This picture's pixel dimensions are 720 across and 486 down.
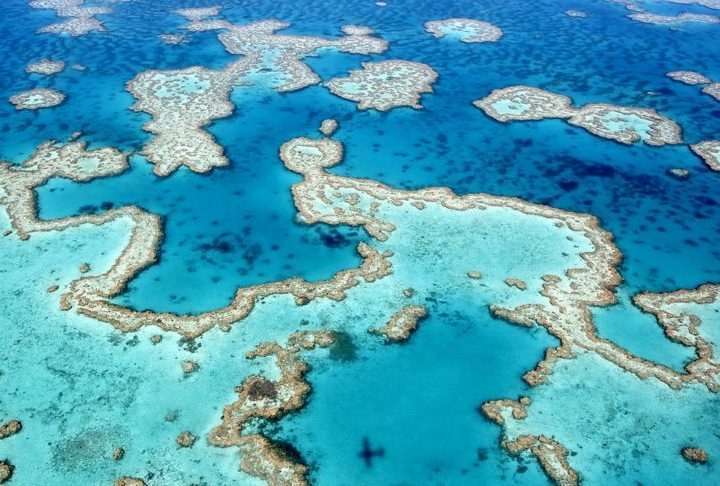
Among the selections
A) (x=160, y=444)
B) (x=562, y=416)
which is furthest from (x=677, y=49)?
(x=160, y=444)

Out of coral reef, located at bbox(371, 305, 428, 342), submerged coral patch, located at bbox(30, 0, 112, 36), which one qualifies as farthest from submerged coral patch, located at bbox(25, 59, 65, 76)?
coral reef, located at bbox(371, 305, 428, 342)

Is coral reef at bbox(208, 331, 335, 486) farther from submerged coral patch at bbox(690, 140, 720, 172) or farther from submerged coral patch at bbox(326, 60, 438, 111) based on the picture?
submerged coral patch at bbox(690, 140, 720, 172)

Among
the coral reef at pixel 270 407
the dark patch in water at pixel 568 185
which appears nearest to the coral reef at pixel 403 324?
the coral reef at pixel 270 407

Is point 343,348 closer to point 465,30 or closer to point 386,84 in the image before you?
point 386,84

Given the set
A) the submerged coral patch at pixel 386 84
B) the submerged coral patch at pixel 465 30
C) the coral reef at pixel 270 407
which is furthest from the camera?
the submerged coral patch at pixel 465 30

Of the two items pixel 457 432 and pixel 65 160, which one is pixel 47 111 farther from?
pixel 457 432

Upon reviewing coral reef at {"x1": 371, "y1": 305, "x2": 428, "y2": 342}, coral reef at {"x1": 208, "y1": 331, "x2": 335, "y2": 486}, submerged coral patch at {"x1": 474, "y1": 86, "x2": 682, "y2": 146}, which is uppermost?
submerged coral patch at {"x1": 474, "y1": 86, "x2": 682, "y2": 146}

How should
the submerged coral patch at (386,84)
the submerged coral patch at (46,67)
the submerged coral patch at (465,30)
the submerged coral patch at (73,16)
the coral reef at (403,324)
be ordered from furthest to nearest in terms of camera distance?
the submerged coral patch at (465,30), the submerged coral patch at (73,16), the submerged coral patch at (46,67), the submerged coral patch at (386,84), the coral reef at (403,324)

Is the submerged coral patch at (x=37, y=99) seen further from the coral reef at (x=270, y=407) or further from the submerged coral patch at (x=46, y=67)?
the coral reef at (x=270, y=407)

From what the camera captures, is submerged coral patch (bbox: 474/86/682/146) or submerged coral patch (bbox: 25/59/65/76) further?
submerged coral patch (bbox: 25/59/65/76)

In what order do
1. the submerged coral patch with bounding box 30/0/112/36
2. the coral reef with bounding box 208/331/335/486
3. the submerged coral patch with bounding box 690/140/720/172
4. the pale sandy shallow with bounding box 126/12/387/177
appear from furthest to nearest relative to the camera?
1. the submerged coral patch with bounding box 30/0/112/36
2. the pale sandy shallow with bounding box 126/12/387/177
3. the submerged coral patch with bounding box 690/140/720/172
4. the coral reef with bounding box 208/331/335/486
